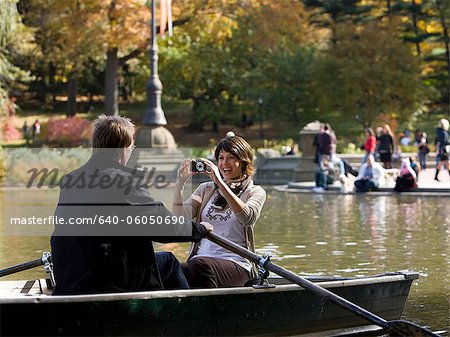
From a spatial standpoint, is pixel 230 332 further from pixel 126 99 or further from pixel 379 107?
pixel 126 99

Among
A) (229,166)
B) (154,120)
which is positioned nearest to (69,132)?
(154,120)

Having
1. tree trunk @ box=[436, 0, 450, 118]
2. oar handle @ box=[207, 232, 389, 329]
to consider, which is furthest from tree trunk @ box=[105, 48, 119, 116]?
oar handle @ box=[207, 232, 389, 329]

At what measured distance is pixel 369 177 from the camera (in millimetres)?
29047

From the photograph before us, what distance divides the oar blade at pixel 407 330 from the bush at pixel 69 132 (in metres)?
41.6

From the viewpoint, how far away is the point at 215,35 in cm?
4888

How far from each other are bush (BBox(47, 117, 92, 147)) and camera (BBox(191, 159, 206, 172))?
41113mm

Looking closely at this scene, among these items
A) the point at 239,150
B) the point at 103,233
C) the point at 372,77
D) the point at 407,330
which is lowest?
the point at 407,330

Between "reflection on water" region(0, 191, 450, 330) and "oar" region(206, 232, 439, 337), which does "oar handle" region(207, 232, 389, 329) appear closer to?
"oar" region(206, 232, 439, 337)

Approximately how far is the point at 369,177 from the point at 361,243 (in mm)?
13068

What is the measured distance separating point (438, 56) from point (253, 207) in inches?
2320

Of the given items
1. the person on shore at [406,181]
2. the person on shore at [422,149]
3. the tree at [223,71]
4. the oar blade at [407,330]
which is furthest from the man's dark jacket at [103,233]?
the tree at [223,71]

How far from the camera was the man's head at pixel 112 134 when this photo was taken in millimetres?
7359

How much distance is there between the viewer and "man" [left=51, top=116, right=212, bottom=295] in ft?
24.8

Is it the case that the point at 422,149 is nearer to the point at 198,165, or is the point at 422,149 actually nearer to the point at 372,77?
the point at 372,77
